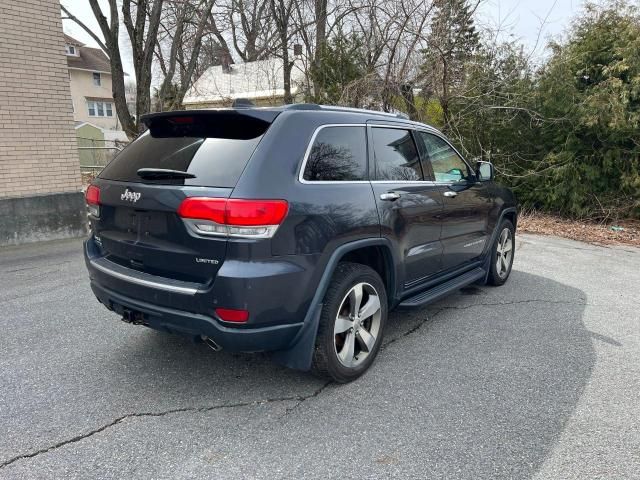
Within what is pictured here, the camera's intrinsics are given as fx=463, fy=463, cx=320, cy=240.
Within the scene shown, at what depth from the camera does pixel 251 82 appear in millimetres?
19703

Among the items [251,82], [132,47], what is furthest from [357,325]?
[251,82]

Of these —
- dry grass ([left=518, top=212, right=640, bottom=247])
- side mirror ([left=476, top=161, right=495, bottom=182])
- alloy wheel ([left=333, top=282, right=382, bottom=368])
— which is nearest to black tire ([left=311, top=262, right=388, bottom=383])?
alloy wheel ([left=333, top=282, right=382, bottom=368])

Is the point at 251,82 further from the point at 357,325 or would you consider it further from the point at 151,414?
the point at 151,414

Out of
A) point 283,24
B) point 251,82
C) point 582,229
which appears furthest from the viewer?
point 251,82

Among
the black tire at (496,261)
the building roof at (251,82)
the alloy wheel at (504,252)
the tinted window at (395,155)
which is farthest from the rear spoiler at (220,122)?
the building roof at (251,82)

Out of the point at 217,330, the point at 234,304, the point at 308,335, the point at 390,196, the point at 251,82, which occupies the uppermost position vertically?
the point at 251,82

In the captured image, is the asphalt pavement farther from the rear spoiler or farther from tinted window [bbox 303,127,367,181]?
the rear spoiler

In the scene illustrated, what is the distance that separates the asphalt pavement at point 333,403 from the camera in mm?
2387

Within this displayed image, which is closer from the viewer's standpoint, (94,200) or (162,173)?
(162,173)

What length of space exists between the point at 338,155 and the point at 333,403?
5.35 feet

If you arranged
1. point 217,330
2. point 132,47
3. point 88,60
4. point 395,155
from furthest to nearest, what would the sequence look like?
point 88,60, point 132,47, point 395,155, point 217,330

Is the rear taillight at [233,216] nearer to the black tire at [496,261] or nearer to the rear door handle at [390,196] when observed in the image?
the rear door handle at [390,196]

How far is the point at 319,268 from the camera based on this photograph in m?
2.82

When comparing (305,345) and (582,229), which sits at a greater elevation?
(305,345)
